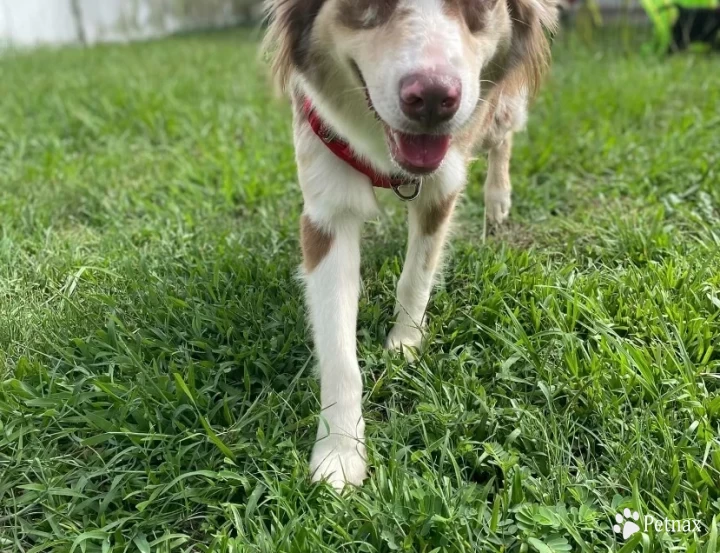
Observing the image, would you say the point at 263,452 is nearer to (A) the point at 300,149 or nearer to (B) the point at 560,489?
(B) the point at 560,489

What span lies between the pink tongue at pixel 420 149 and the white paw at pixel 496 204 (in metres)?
1.36

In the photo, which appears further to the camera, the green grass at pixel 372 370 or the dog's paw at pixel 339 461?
the dog's paw at pixel 339 461

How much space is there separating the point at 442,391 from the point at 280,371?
577 millimetres

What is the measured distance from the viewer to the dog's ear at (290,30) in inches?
81.0

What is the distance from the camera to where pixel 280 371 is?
229cm

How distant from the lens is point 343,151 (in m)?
2.16

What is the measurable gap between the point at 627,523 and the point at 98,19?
13709 mm

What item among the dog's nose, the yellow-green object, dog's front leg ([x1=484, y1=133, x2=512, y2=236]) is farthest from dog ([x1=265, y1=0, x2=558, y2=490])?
the yellow-green object

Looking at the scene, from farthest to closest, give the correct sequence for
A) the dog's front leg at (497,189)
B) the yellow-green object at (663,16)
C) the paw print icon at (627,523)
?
the yellow-green object at (663,16), the dog's front leg at (497,189), the paw print icon at (627,523)

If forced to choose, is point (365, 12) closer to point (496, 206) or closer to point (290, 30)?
point (290, 30)

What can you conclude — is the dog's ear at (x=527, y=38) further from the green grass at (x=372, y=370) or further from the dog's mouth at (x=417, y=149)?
the green grass at (x=372, y=370)

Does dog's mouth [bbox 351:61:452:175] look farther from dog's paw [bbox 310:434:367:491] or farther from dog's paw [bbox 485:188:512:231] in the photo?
dog's paw [bbox 485:188:512:231]

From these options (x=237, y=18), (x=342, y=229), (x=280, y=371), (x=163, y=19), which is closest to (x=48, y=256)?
(x=280, y=371)

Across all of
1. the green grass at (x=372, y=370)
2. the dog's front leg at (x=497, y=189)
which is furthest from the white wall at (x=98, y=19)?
the dog's front leg at (x=497, y=189)
